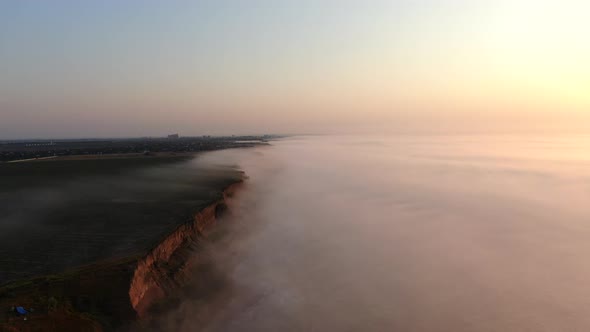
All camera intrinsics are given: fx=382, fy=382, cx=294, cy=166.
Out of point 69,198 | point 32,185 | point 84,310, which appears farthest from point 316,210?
point 32,185

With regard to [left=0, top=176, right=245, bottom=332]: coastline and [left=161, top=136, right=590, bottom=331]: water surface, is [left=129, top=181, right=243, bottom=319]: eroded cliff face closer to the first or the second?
[left=0, top=176, right=245, bottom=332]: coastline

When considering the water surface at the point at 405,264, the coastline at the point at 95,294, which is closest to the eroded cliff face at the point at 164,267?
the coastline at the point at 95,294

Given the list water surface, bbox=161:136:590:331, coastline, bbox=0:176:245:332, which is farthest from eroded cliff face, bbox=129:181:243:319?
water surface, bbox=161:136:590:331

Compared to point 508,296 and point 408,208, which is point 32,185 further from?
point 508,296

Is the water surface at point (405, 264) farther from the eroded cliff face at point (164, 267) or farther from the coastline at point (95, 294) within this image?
the coastline at point (95, 294)

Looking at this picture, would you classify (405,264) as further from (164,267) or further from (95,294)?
(95,294)

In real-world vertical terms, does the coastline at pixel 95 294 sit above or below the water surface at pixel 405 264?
above

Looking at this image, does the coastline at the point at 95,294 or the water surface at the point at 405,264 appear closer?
the coastline at the point at 95,294

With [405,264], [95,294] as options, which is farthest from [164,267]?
[405,264]
